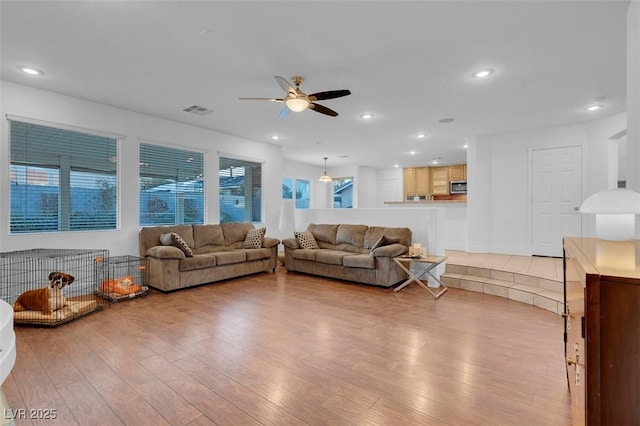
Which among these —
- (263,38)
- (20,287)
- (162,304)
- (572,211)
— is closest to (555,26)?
(263,38)

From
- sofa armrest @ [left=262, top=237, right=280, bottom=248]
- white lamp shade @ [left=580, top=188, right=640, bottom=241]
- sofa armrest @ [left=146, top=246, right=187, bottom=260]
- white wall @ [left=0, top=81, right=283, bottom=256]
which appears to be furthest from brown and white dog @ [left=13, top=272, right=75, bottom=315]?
white lamp shade @ [left=580, top=188, right=640, bottom=241]

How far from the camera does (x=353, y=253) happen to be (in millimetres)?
5391

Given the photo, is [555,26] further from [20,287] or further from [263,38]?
[20,287]

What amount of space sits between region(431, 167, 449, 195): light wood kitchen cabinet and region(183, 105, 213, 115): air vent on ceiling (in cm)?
776

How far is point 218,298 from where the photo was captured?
4113 mm

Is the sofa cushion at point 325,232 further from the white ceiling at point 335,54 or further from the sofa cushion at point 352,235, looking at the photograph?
the white ceiling at point 335,54

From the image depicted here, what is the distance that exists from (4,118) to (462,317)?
585 cm

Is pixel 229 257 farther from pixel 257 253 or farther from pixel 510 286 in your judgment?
pixel 510 286

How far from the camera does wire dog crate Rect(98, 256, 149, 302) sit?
13.1 ft

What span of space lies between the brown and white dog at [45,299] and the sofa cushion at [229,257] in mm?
1966

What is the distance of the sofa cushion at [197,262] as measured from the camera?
14.6 feet

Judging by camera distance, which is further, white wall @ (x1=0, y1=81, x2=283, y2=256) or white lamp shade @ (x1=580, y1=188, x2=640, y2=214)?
white wall @ (x1=0, y1=81, x2=283, y2=256)

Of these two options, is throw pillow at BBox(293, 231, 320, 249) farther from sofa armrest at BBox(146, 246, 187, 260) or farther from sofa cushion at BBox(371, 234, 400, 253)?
sofa armrest at BBox(146, 246, 187, 260)

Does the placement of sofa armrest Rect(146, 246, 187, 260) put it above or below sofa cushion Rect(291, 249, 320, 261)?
above
